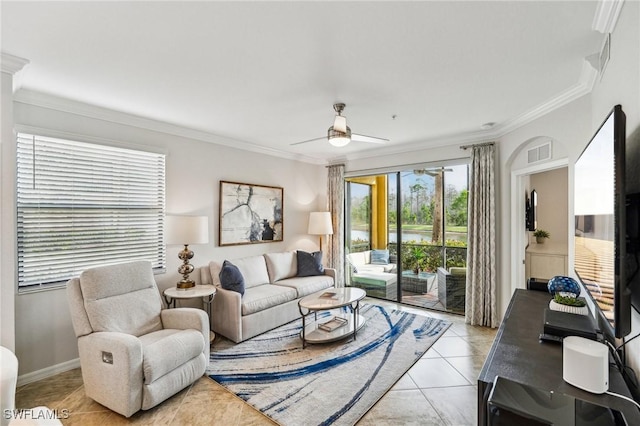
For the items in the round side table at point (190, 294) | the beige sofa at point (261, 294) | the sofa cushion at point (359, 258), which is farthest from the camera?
the sofa cushion at point (359, 258)

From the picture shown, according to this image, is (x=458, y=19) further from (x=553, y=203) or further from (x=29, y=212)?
(x=553, y=203)

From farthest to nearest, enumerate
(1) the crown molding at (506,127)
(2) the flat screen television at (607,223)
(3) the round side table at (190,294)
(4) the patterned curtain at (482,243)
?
(4) the patterned curtain at (482,243), (3) the round side table at (190,294), (1) the crown molding at (506,127), (2) the flat screen television at (607,223)

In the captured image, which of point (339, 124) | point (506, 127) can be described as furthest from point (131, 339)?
point (506, 127)

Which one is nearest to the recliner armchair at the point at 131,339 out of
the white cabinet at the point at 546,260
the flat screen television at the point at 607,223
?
the flat screen television at the point at 607,223

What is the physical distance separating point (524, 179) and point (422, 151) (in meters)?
1.42

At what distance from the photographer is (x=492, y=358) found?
1469 millimetres

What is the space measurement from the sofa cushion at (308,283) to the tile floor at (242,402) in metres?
1.75

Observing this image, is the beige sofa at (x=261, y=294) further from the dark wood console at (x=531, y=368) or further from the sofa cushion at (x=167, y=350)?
the dark wood console at (x=531, y=368)

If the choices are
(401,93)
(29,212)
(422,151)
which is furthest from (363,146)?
(29,212)

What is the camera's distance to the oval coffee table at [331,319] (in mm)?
3336

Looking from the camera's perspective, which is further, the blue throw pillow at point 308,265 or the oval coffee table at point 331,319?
the blue throw pillow at point 308,265

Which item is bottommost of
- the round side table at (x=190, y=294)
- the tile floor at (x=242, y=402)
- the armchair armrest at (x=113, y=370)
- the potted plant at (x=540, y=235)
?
the tile floor at (x=242, y=402)

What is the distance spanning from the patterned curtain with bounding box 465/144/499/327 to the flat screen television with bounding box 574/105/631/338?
216 centimetres

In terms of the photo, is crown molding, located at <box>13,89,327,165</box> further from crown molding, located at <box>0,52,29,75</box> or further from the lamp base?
the lamp base
